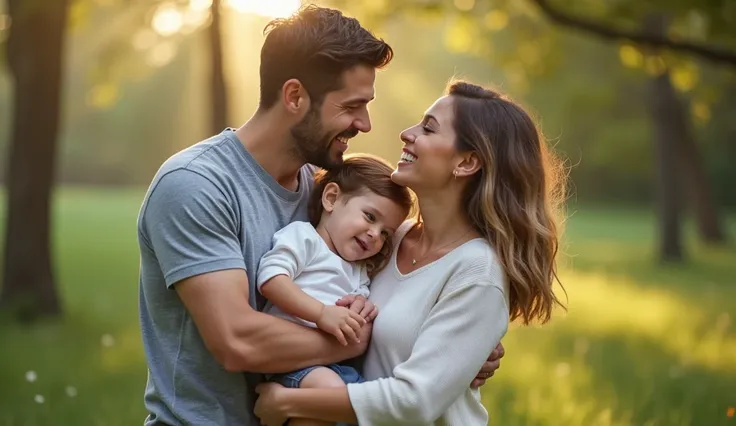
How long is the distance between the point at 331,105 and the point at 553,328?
24.6 ft

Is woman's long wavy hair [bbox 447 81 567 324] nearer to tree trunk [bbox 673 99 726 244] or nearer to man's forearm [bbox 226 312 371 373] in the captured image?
man's forearm [bbox 226 312 371 373]

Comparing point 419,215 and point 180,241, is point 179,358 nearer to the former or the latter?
point 180,241

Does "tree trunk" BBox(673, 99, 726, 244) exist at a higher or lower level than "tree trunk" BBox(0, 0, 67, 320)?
lower

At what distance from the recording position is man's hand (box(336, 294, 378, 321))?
11.5 feet

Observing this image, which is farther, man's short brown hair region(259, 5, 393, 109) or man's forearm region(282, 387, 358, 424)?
man's short brown hair region(259, 5, 393, 109)

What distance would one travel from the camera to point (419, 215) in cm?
393

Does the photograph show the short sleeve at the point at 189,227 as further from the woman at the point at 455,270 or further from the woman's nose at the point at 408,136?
the woman's nose at the point at 408,136

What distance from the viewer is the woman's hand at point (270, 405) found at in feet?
10.9

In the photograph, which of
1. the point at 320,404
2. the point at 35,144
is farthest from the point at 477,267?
the point at 35,144

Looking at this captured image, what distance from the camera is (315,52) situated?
3.79 m

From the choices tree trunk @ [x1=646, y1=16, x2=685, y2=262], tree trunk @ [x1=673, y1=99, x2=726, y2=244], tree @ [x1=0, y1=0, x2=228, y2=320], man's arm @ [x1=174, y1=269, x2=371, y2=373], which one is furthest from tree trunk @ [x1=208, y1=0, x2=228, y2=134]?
tree trunk @ [x1=673, y1=99, x2=726, y2=244]

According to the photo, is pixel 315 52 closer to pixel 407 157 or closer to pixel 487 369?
pixel 407 157

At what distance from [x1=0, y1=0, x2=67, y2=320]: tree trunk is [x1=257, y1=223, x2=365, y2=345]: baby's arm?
7.28 meters

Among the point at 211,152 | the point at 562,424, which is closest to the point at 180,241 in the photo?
the point at 211,152
